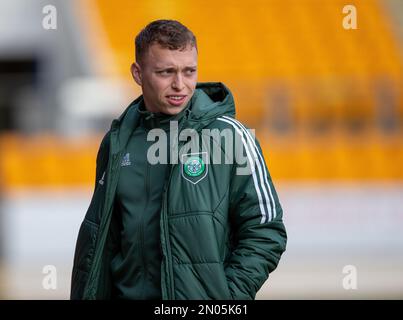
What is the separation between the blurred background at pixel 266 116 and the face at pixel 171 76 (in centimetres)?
538

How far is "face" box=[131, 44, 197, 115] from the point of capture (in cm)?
250

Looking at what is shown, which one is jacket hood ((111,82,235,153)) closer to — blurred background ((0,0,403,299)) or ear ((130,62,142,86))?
ear ((130,62,142,86))

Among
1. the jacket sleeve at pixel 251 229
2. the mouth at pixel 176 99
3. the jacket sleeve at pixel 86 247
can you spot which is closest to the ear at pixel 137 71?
the mouth at pixel 176 99

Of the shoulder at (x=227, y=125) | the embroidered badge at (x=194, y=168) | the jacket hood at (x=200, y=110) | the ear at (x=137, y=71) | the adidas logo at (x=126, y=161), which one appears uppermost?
the ear at (x=137, y=71)

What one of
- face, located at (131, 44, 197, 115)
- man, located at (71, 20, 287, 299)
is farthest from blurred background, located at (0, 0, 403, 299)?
face, located at (131, 44, 197, 115)

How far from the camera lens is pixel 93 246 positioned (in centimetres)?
254

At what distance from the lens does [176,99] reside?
251 centimetres

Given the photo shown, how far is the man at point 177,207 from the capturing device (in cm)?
240

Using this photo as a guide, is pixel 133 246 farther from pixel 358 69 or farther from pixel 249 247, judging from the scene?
pixel 358 69

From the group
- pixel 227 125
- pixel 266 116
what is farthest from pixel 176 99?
pixel 266 116

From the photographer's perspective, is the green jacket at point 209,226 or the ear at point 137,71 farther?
the ear at point 137,71

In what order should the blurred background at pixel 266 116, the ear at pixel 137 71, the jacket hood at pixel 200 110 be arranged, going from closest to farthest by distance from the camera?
the jacket hood at pixel 200 110, the ear at pixel 137 71, the blurred background at pixel 266 116

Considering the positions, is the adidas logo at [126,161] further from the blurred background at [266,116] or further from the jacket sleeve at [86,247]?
the blurred background at [266,116]

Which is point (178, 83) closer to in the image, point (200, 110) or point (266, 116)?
point (200, 110)
